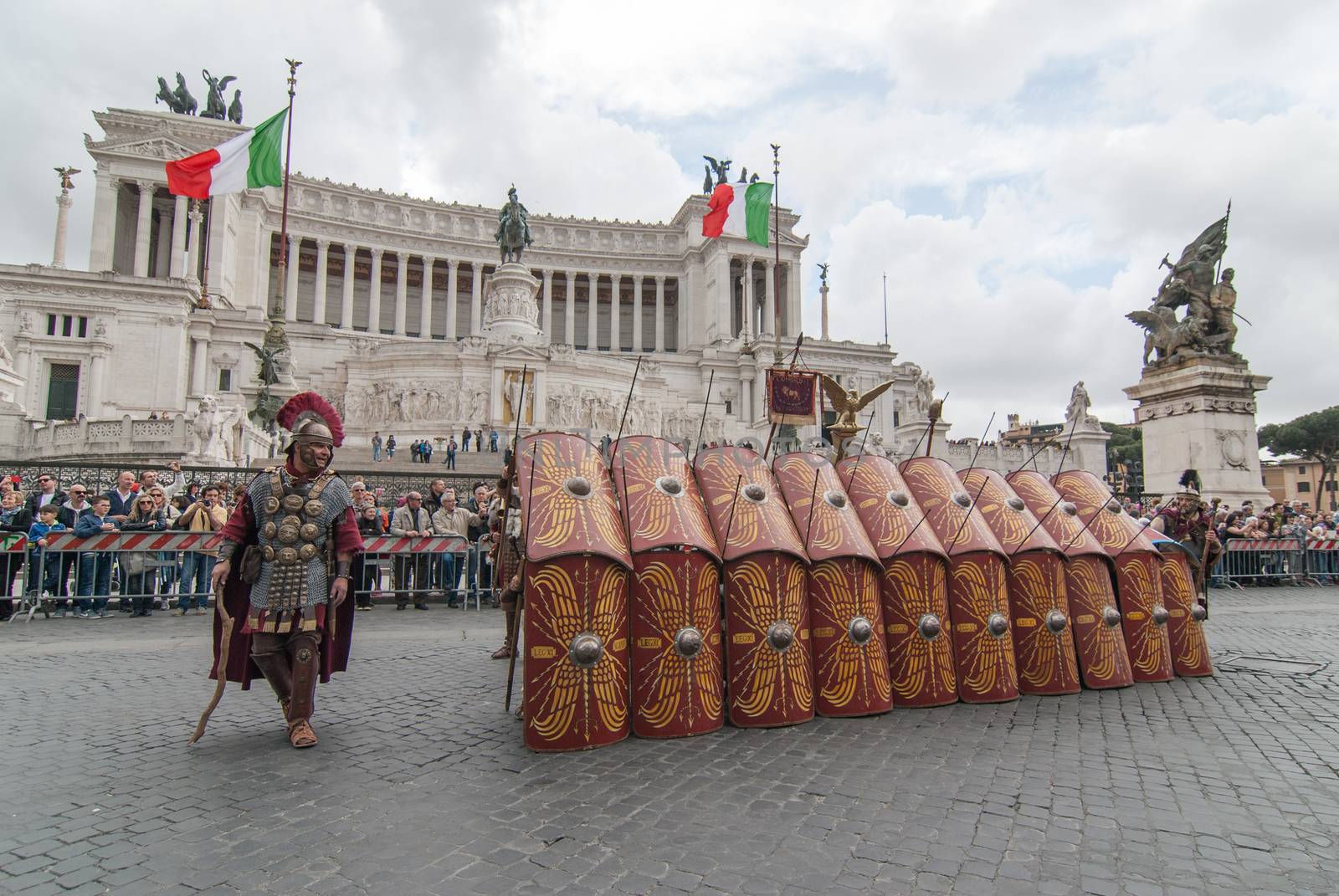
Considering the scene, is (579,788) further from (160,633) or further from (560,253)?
(560,253)

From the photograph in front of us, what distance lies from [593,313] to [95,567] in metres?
65.7

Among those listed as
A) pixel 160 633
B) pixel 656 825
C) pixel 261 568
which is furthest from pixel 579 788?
Answer: pixel 160 633

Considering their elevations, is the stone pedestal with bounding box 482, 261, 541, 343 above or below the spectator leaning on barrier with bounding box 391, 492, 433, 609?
above

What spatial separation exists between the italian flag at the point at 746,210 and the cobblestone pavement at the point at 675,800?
93.6ft

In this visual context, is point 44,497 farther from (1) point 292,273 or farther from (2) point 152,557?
(1) point 292,273

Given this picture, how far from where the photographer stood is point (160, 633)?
29.9 feet

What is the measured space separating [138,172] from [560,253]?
3436 cm

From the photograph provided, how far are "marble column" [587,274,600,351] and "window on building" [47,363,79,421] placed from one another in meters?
41.7

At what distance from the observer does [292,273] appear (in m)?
65.8

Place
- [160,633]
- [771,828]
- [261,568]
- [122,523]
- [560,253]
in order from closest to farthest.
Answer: [771,828], [261,568], [160,633], [122,523], [560,253]

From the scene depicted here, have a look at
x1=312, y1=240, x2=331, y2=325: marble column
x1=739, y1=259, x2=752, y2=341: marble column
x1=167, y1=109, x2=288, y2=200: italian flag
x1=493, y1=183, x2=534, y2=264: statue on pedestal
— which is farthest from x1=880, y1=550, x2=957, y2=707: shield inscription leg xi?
x1=312, y1=240, x2=331, y2=325: marble column

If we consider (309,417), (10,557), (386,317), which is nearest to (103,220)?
(386,317)

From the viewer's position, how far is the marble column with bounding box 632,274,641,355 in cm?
7469

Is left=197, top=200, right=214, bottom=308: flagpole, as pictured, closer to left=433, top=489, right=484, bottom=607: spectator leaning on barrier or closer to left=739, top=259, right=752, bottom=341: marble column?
left=739, top=259, right=752, bottom=341: marble column
